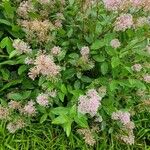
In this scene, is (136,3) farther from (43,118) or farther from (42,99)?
(43,118)

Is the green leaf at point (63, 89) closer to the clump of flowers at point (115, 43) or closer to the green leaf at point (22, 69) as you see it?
the green leaf at point (22, 69)

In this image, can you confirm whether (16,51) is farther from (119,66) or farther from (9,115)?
(119,66)

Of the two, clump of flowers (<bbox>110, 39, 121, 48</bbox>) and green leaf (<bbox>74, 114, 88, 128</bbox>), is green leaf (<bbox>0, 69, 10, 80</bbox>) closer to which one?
green leaf (<bbox>74, 114, 88, 128</bbox>)

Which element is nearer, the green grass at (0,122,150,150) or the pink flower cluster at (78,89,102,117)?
the pink flower cluster at (78,89,102,117)

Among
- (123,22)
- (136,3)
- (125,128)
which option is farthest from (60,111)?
(136,3)

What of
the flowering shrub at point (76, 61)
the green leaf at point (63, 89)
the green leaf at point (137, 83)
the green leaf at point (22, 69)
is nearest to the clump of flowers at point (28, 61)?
the flowering shrub at point (76, 61)

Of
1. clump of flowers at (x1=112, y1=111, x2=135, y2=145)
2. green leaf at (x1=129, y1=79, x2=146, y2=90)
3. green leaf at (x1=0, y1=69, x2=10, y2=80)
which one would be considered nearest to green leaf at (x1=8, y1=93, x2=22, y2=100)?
green leaf at (x1=0, y1=69, x2=10, y2=80)
